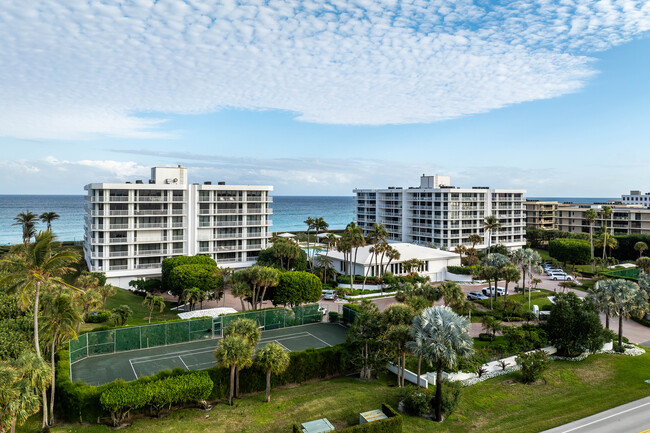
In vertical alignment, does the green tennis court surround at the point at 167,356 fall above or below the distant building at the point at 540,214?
below

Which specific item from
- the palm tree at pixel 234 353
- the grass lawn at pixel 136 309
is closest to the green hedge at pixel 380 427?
the palm tree at pixel 234 353

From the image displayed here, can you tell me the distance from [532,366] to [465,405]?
24.6 feet

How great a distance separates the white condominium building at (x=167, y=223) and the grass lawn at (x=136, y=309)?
23.2 feet

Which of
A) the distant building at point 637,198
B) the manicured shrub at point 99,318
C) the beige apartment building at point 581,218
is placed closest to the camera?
the manicured shrub at point 99,318

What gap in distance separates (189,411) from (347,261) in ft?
161

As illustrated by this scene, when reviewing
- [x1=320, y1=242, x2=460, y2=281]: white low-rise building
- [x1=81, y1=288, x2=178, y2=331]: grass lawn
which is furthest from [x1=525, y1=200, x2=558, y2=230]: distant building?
[x1=81, y1=288, x2=178, y2=331]: grass lawn

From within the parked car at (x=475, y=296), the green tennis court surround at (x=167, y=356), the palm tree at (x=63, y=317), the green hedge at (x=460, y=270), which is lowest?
the green tennis court surround at (x=167, y=356)

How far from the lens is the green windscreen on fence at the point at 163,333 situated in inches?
1358

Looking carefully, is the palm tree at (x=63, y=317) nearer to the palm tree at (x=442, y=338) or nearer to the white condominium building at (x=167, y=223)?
the palm tree at (x=442, y=338)

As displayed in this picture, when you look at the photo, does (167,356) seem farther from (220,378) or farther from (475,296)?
(475,296)

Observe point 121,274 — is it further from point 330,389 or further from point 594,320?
point 594,320

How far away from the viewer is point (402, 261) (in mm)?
73125

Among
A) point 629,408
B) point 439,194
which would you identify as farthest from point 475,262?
point 629,408

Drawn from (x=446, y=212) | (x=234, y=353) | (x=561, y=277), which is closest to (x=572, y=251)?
(x=561, y=277)
